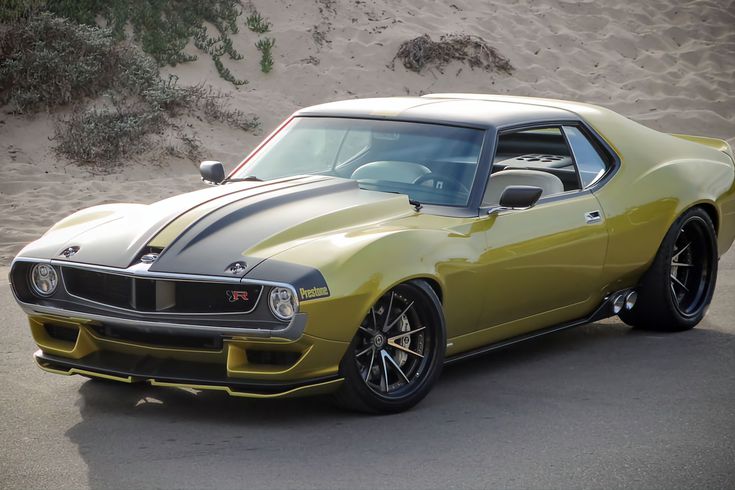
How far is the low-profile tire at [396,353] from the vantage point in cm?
555

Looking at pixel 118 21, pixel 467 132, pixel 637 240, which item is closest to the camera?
pixel 467 132

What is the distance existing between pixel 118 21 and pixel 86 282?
10850mm

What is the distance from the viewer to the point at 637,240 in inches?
284

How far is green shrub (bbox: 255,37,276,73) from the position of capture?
16562mm

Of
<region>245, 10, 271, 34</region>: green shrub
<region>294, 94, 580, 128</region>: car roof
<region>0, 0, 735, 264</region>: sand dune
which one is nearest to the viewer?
<region>294, 94, 580, 128</region>: car roof

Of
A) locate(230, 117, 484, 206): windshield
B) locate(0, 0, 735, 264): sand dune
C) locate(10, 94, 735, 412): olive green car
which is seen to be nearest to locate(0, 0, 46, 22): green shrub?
locate(0, 0, 735, 264): sand dune

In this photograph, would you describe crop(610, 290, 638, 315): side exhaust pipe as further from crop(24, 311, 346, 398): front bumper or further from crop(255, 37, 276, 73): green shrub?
crop(255, 37, 276, 73): green shrub

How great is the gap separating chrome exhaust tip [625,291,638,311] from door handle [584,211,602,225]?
0.69m

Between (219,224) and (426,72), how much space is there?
479 inches

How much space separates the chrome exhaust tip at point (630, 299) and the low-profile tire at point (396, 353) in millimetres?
1950

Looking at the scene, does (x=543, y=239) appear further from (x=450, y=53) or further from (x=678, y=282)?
(x=450, y=53)

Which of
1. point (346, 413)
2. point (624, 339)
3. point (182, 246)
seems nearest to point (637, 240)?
point (624, 339)

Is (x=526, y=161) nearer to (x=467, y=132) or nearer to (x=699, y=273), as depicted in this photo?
(x=467, y=132)

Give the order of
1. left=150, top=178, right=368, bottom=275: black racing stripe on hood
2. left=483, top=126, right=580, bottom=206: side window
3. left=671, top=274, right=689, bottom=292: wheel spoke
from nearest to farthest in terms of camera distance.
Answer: left=150, top=178, right=368, bottom=275: black racing stripe on hood < left=483, top=126, right=580, bottom=206: side window < left=671, top=274, right=689, bottom=292: wheel spoke
